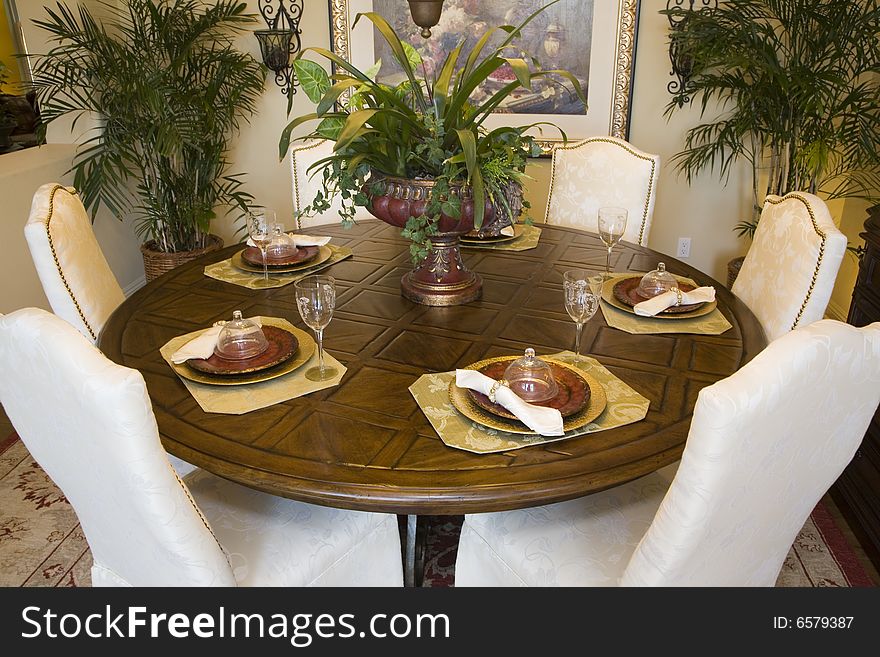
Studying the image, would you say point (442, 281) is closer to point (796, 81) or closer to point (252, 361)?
point (252, 361)

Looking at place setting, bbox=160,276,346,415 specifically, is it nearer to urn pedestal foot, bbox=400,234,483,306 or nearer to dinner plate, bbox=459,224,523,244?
urn pedestal foot, bbox=400,234,483,306

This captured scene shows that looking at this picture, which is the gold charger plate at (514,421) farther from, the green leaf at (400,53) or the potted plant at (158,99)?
the potted plant at (158,99)

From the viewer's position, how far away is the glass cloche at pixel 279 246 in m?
2.12

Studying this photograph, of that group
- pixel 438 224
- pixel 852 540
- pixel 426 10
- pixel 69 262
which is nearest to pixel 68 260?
pixel 69 262

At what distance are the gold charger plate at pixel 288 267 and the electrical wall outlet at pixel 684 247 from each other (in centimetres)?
226

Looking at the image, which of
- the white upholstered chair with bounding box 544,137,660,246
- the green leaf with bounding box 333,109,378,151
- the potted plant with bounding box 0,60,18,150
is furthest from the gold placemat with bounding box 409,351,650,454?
the potted plant with bounding box 0,60,18,150

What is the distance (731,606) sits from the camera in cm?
120

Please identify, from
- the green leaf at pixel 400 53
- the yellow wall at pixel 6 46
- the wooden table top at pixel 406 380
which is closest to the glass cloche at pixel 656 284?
the wooden table top at pixel 406 380

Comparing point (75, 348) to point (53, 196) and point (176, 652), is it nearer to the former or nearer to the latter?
point (176, 652)

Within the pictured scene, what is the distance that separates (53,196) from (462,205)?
3.38 ft

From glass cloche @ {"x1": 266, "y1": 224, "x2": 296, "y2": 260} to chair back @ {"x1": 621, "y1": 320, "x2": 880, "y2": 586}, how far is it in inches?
53.3

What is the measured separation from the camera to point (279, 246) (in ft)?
7.00

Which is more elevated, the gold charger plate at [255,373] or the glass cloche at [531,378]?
the glass cloche at [531,378]

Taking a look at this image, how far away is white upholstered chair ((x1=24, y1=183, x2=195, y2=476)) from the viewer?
1.74 m
